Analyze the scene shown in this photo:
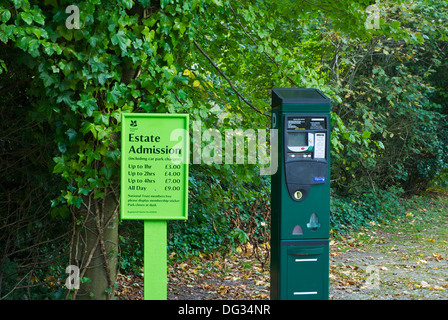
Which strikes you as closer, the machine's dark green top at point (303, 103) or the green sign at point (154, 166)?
the green sign at point (154, 166)

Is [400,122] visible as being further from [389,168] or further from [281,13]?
[281,13]

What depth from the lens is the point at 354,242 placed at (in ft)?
31.0

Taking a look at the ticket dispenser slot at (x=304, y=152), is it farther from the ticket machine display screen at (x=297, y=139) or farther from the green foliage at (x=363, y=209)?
the green foliage at (x=363, y=209)

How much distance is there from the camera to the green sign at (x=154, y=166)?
356 centimetres

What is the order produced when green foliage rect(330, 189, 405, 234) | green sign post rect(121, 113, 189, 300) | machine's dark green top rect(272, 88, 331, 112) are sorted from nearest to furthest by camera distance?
green sign post rect(121, 113, 189, 300), machine's dark green top rect(272, 88, 331, 112), green foliage rect(330, 189, 405, 234)

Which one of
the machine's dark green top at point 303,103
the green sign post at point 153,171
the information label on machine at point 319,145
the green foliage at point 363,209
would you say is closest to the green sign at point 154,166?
the green sign post at point 153,171

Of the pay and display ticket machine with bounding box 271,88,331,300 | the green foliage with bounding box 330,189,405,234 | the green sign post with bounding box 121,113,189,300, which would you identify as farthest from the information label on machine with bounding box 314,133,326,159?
the green foliage with bounding box 330,189,405,234

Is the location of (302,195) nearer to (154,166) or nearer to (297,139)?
(297,139)

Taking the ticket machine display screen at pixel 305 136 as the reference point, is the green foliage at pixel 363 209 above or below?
below

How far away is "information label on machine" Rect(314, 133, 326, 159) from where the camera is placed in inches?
165

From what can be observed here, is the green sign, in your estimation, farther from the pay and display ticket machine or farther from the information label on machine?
the information label on machine

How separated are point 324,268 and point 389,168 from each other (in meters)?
9.00

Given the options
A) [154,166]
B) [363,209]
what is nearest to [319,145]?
[154,166]

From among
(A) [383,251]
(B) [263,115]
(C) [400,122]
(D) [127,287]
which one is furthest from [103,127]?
(C) [400,122]
